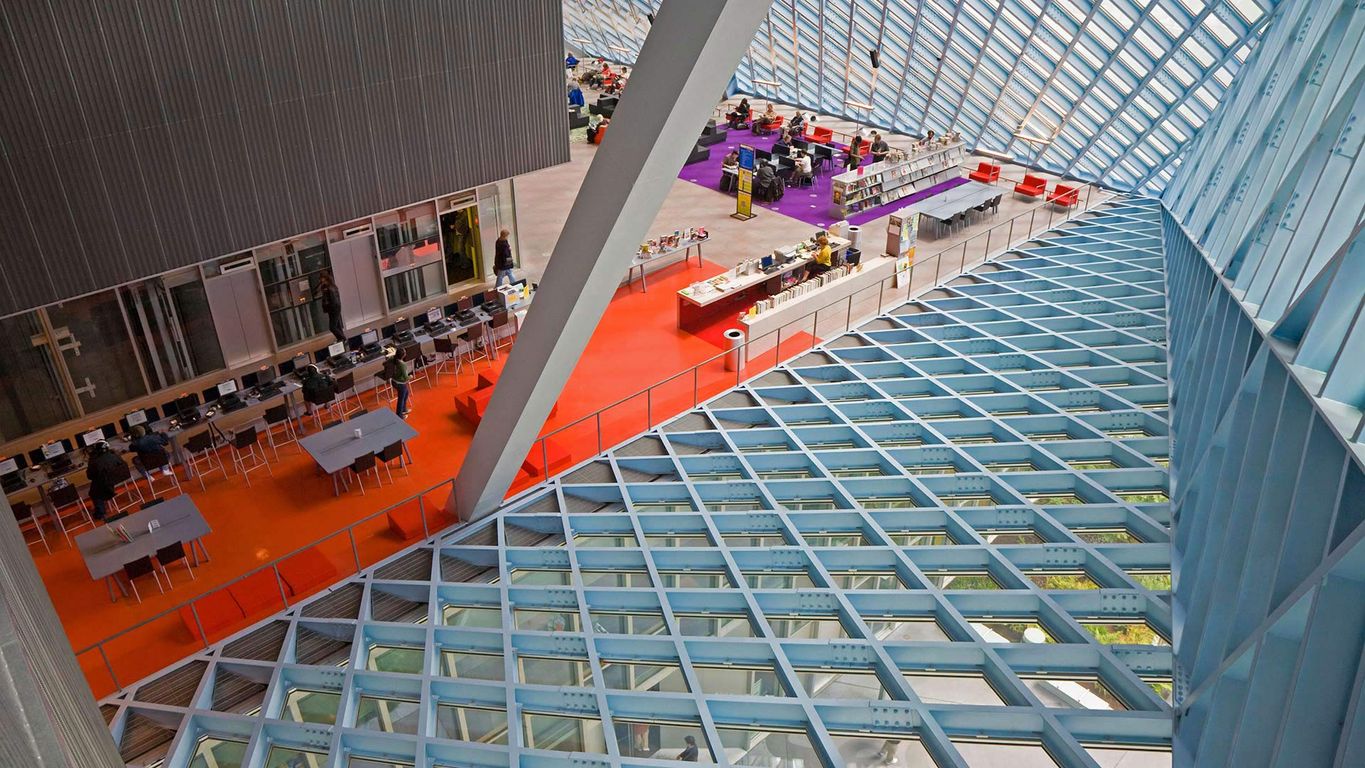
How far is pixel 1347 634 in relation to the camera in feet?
18.1

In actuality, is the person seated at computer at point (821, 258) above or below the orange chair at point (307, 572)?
above

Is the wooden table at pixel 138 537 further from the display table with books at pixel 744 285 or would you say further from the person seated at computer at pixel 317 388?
the display table with books at pixel 744 285

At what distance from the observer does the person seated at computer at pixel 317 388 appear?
1588 cm

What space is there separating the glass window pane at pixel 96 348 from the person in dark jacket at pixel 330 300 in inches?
129

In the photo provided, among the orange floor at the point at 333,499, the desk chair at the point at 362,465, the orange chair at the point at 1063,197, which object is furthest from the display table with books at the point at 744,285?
the desk chair at the point at 362,465

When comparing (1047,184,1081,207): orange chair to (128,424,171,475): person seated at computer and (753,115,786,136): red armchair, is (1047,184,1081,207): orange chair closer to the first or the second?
(753,115,786,136): red armchair

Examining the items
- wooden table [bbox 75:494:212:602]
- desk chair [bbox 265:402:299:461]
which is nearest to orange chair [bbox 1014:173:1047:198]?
desk chair [bbox 265:402:299:461]

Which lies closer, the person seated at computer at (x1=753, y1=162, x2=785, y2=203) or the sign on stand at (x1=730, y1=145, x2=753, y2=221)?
the sign on stand at (x1=730, y1=145, x2=753, y2=221)

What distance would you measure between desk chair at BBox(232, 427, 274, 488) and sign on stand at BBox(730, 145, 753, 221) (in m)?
15.5

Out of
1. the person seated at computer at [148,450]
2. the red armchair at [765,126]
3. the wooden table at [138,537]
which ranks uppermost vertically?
the red armchair at [765,126]

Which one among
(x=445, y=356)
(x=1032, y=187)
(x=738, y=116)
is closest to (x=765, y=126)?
(x=738, y=116)

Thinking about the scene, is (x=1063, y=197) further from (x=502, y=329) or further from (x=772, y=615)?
(x=772, y=615)

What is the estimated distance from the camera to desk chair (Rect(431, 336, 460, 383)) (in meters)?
17.9

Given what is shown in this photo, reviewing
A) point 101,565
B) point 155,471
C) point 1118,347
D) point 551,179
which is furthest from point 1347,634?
point 551,179
